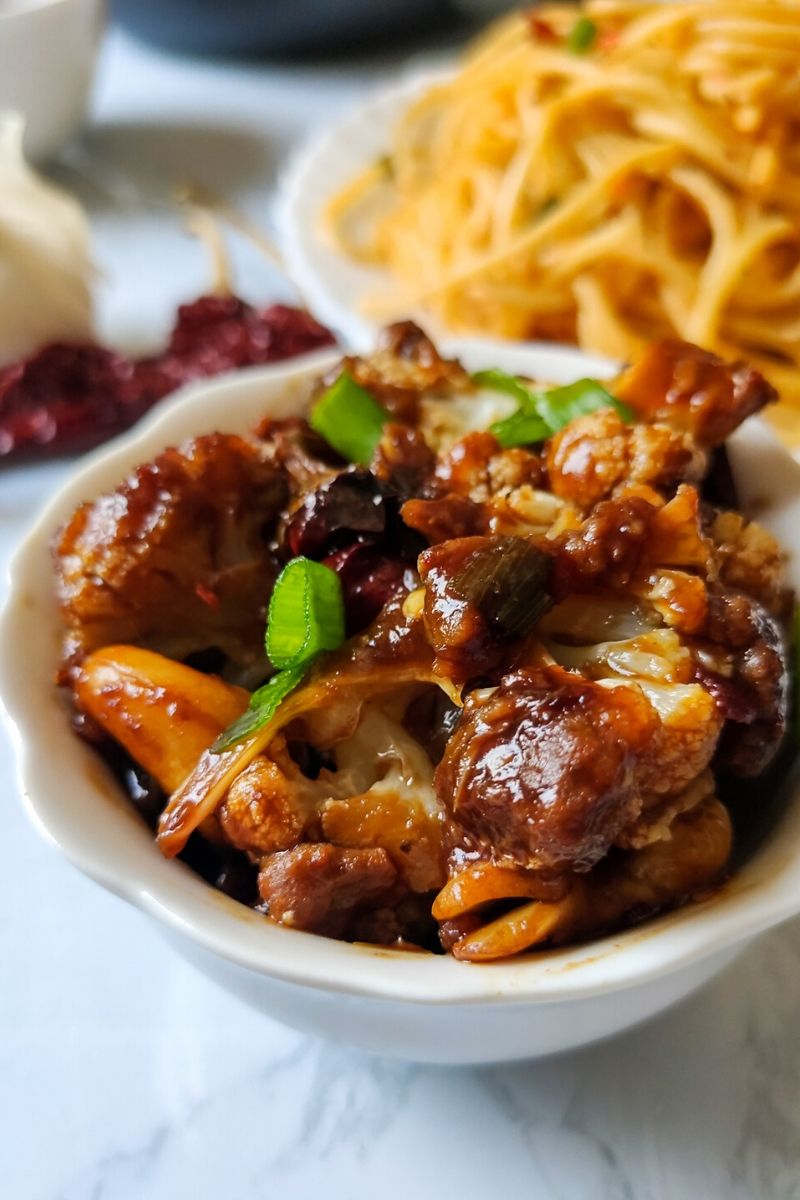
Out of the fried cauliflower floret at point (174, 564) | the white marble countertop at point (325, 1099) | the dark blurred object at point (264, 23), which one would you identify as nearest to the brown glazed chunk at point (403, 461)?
the fried cauliflower floret at point (174, 564)

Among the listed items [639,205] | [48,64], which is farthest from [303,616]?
[48,64]

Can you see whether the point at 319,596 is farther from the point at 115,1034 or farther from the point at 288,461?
the point at 115,1034

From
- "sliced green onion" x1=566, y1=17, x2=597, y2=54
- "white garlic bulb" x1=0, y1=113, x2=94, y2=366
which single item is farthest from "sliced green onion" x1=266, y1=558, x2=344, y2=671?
"sliced green onion" x1=566, y1=17, x2=597, y2=54

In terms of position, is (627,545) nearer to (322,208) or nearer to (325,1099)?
(325,1099)

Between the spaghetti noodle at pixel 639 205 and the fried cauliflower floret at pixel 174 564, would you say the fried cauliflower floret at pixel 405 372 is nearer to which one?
the fried cauliflower floret at pixel 174 564

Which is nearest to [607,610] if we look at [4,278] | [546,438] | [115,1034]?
[546,438]
